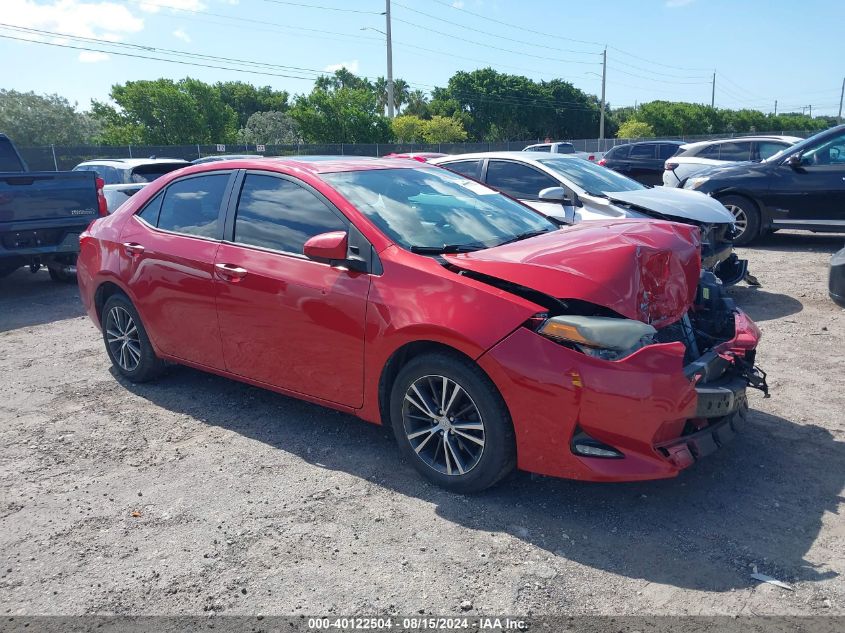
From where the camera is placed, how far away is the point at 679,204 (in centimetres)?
741

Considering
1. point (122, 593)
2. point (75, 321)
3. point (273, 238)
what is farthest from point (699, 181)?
point (122, 593)

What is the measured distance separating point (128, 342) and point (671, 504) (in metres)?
4.12

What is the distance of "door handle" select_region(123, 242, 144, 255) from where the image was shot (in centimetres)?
509

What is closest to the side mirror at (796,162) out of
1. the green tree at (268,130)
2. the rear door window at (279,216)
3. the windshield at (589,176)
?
the windshield at (589,176)

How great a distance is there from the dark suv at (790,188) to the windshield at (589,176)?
2563 mm

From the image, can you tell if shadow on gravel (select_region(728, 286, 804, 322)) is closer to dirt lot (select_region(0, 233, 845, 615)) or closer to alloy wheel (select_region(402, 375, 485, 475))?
dirt lot (select_region(0, 233, 845, 615))

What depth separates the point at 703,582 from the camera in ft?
9.53

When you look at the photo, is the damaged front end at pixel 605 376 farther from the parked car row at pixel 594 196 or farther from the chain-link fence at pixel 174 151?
the chain-link fence at pixel 174 151

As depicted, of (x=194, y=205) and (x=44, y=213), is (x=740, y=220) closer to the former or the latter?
(x=194, y=205)

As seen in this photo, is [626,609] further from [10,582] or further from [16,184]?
[16,184]

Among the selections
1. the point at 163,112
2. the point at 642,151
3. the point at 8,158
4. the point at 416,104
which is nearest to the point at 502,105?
the point at 416,104

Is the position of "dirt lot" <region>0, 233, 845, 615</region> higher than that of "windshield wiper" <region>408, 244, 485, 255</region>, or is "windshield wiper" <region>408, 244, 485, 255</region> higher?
"windshield wiper" <region>408, 244, 485, 255</region>

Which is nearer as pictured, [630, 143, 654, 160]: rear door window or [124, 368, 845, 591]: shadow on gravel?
[124, 368, 845, 591]: shadow on gravel

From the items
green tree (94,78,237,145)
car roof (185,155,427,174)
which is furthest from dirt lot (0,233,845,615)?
green tree (94,78,237,145)
